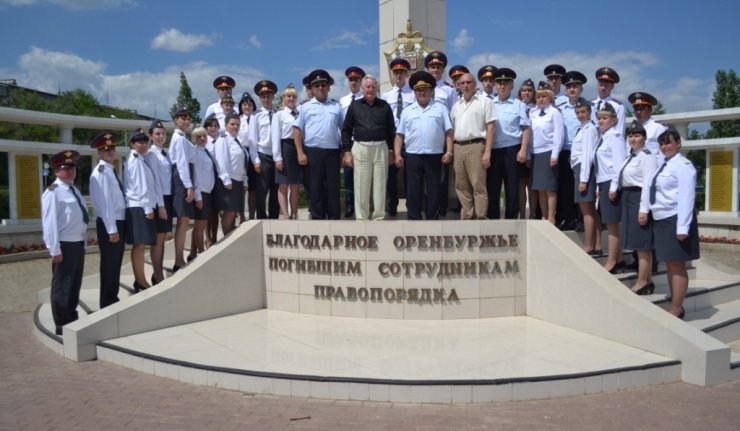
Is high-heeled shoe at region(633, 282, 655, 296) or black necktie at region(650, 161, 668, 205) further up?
black necktie at region(650, 161, 668, 205)

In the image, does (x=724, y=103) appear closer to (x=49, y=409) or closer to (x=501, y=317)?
(x=501, y=317)

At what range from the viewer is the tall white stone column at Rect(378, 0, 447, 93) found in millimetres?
10078

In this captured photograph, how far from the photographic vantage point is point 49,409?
4.46 m

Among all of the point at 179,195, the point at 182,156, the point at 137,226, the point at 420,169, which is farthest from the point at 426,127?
the point at 137,226

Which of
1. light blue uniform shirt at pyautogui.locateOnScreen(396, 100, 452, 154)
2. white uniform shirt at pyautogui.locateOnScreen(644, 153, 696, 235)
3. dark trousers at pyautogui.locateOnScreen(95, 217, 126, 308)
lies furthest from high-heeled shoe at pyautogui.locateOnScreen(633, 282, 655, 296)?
dark trousers at pyautogui.locateOnScreen(95, 217, 126, 308)

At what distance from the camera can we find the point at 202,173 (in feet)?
24.1

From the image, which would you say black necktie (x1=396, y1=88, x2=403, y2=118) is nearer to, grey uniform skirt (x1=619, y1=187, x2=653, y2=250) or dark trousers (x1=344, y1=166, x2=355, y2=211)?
dark trousers (x1=344, y1=166, x2=355, y2=211)

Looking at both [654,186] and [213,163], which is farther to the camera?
[213,163]

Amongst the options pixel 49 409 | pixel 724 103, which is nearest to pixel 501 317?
pixel 49 409

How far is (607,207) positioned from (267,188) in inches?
168

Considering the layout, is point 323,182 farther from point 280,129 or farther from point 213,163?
point 213,163

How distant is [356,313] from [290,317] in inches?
30.1

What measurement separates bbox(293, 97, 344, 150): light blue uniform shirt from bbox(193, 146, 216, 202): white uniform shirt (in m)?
1.21

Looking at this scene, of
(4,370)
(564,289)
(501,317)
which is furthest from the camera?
(501,317)
